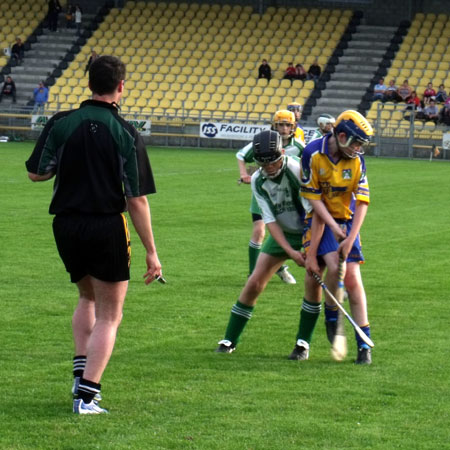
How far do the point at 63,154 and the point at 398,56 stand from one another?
3600cm

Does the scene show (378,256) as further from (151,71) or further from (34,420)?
(151,71)

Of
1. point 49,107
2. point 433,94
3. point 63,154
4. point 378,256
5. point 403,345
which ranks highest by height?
point 63,154

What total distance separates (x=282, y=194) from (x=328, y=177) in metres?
0.55

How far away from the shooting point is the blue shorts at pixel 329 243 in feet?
26.0

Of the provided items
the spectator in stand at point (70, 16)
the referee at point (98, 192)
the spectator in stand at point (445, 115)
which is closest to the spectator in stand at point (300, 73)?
the spectator in stand at point (445, 115)

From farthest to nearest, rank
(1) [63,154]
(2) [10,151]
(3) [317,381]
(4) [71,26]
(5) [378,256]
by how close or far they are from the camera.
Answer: (4) [71,26]
(2) [10,151]
(5) [378,256]
(3) [317,381]
(1) [63,154]

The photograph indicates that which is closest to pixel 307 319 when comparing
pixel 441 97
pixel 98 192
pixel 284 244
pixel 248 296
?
pixel 248 296

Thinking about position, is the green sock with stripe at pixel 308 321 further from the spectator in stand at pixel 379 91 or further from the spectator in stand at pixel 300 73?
the spectator in stand at pixel 300 73

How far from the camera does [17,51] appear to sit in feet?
145

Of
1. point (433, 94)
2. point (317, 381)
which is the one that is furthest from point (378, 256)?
point (433, 94)

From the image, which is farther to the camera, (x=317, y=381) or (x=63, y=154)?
(x=317, y=381)

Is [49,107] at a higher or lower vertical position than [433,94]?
lower

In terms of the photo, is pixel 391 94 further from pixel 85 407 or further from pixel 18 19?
pixel 85 407

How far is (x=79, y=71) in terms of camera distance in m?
43.4
